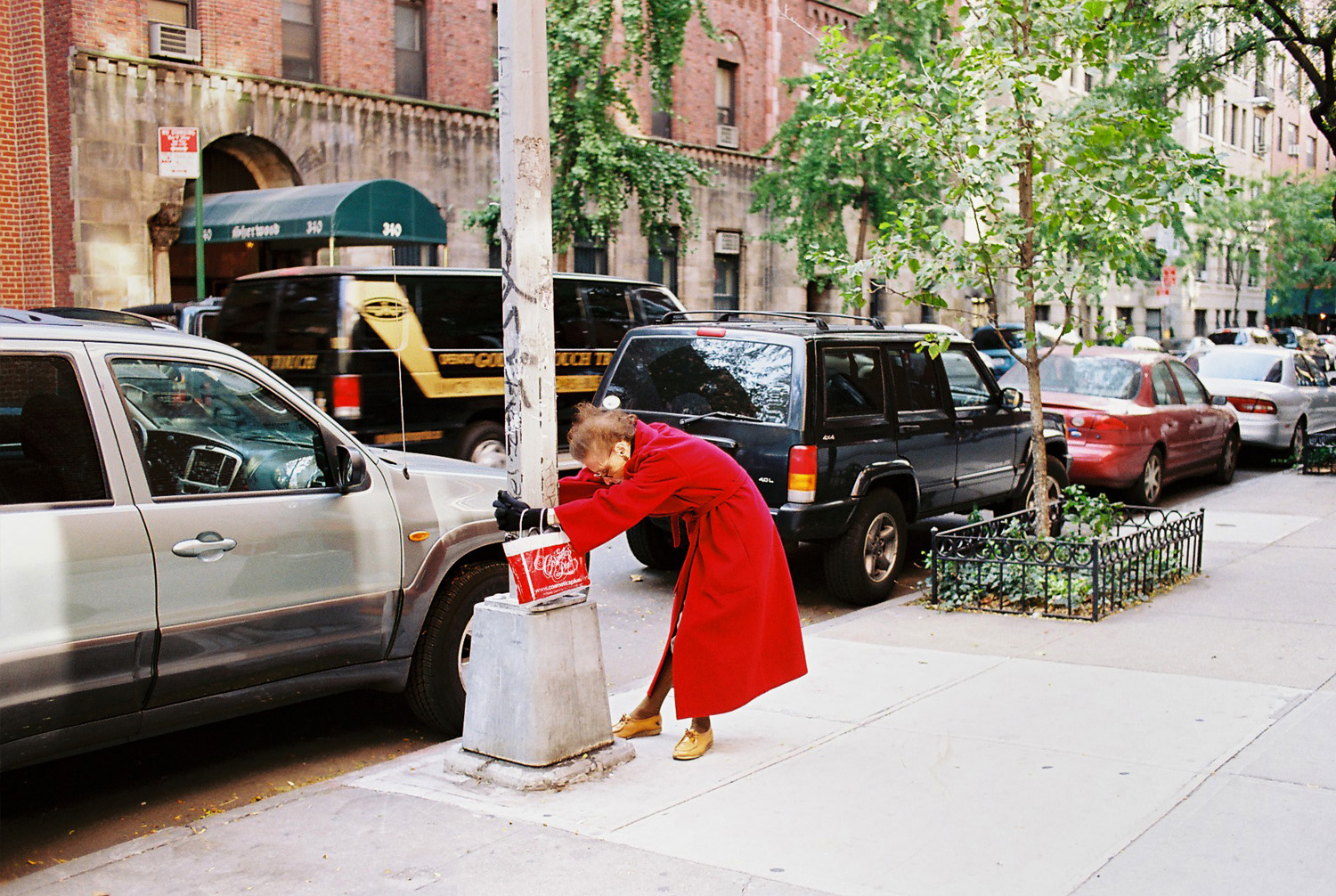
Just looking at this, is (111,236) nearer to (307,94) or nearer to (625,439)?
(307,94)

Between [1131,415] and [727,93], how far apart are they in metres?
20.7

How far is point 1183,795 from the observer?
188 inches

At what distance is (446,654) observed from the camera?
19.5 ft

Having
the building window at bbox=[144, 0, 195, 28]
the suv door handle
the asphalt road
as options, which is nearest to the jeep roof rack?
the asphalt road

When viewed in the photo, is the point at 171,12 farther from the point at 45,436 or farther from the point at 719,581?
the point at 719,581

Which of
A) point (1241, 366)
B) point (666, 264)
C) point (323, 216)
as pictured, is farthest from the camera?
point (666, 264)

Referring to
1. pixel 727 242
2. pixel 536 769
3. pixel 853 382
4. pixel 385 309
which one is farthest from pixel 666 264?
pixel 536 769

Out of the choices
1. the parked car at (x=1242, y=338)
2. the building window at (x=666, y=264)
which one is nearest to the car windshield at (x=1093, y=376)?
the building window at (x=666, y=264)

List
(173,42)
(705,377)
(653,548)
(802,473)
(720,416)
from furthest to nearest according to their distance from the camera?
(173,42), (653,548), (705,377), (720,416), (802,473)

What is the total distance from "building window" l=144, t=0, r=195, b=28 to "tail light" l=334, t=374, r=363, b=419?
1110 centimetres

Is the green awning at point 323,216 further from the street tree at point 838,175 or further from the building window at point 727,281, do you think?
the building window at point 727,281

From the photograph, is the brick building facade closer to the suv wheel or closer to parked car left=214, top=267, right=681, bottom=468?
parked car left=214, top=267, right=681, bottom=468

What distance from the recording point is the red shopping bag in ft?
16.6

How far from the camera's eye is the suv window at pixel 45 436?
4.54 metres
